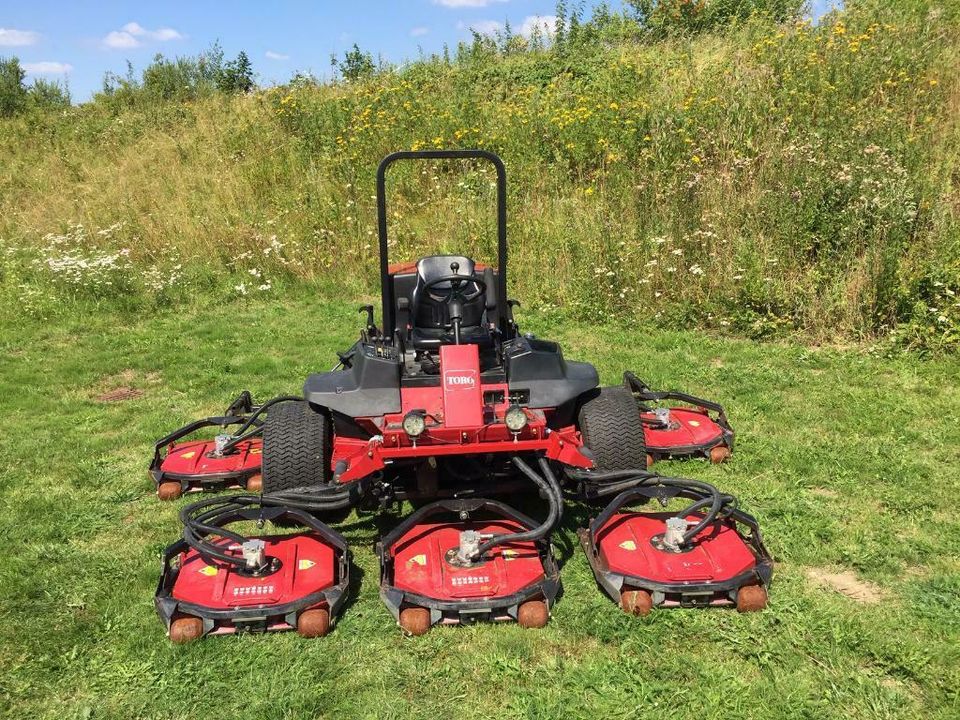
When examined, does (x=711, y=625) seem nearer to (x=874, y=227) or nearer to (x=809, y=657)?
(x=809, y=657)

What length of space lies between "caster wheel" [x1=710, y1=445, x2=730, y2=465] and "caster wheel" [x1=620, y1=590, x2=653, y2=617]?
74.1 inches

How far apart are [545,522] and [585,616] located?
18.6 inches

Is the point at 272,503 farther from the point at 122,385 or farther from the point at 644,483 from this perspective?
the point at 122,385

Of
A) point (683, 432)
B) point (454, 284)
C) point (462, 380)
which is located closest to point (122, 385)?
point (454, 284)

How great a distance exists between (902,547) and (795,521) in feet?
1.78

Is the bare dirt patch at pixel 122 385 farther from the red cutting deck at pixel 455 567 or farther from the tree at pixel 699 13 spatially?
the tree at pixel 699 13

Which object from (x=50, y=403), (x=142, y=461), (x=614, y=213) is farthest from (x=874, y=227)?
(x=50, y=403)

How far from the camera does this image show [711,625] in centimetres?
339

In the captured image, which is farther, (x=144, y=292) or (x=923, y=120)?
(x=144, y=292)

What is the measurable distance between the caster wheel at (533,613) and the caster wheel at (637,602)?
0.37 metres

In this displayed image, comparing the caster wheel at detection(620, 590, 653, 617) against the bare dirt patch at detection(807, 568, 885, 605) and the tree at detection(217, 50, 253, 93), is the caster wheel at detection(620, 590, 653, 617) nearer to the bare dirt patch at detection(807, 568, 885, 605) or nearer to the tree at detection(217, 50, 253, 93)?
the bare dirt patch at detection(807, 568, 885, 605)

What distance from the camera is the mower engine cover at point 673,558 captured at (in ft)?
11.2

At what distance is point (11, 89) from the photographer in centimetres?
1762

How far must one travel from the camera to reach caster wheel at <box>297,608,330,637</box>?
3363 millimetres
